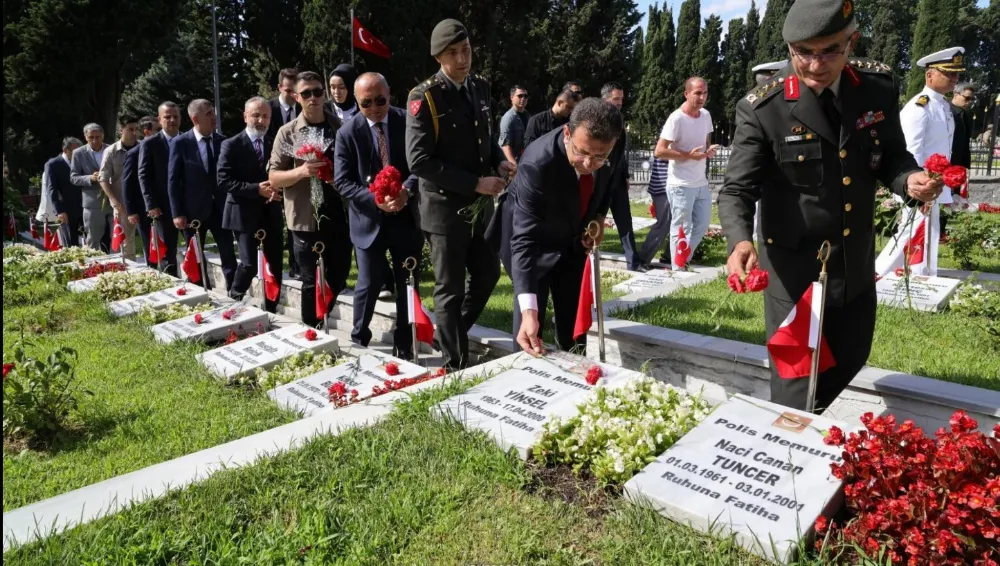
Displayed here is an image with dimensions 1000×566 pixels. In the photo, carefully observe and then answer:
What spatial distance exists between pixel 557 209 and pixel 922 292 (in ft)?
10.9

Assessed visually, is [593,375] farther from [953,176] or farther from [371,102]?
[371,102]

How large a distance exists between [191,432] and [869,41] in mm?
67769

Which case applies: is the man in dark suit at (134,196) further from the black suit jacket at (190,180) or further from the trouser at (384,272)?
the trouser at (384,272)

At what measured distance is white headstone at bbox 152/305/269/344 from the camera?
589cm

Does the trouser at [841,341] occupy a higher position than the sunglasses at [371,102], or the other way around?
the sunglasses at [371,102]

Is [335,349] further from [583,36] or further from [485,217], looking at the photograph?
[583,36]

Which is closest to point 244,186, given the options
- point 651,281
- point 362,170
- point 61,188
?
→ point 362,170

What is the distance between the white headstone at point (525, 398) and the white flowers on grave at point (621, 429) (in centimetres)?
10

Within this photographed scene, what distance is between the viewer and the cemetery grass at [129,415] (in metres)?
3.62

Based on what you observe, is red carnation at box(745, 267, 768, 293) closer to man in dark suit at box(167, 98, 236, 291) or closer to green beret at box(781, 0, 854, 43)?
green beret at box(781, 0, 854, 43)

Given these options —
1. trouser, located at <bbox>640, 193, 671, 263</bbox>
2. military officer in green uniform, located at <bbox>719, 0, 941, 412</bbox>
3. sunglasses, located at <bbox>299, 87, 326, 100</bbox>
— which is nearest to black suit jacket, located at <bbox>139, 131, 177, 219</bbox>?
sunglasses, located at <bbox>299, 87, 326, 100</bbox>

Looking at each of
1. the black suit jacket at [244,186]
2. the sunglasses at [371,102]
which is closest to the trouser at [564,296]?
the sunglasses at [371,102]

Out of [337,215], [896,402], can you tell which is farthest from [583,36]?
[896,402]

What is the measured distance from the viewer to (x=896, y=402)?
372 cm
